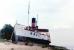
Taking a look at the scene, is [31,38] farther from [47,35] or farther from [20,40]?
[47,35]

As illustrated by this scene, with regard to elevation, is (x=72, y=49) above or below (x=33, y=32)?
below

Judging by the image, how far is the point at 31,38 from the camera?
167ft

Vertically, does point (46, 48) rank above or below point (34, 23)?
below

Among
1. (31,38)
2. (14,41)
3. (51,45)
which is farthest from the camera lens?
(51,45)

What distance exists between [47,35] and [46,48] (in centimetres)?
709

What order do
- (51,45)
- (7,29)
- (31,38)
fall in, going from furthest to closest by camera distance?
(7,29) < (51,45) < (31,38)

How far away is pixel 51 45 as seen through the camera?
5575cm

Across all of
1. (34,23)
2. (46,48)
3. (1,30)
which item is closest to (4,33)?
(1,30)

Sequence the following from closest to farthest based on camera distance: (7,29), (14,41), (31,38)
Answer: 1. (14,41)
2. (31,38)
3. (7,29)

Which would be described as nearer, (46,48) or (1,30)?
(46,48)

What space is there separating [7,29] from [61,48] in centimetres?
1191

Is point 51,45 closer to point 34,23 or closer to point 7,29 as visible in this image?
point 34,23

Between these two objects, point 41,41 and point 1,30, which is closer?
point 41,41

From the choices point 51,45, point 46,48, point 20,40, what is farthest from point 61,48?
point 20,40
